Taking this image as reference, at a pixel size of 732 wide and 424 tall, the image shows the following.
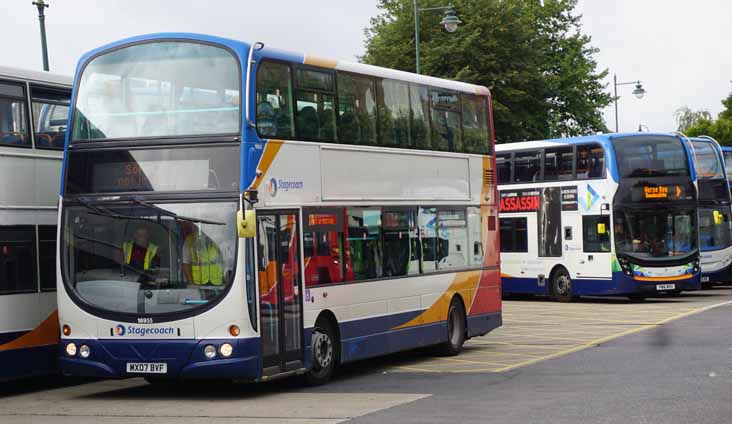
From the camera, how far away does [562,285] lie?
3650 cm

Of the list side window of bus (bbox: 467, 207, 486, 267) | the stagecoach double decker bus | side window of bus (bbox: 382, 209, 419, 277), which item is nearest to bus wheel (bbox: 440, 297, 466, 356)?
side window of bus (bbox: 467, 207, 486, 267)

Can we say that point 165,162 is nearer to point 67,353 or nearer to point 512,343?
point 67,353

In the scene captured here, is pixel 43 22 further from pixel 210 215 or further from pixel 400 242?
pixel 210 215

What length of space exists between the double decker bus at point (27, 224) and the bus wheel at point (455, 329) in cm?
666

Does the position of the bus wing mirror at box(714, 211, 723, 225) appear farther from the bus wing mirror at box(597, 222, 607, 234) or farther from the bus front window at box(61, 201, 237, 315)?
the bus front window at box(61, 201, 237, 315)

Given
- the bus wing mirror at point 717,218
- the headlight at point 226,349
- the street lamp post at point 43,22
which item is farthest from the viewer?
the bus wing mirror at point 717,218

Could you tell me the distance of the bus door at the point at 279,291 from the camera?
15828 mm

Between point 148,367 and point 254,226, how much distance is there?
209cm

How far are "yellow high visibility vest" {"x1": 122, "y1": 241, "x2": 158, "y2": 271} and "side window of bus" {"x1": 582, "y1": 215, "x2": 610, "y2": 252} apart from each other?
20.8m

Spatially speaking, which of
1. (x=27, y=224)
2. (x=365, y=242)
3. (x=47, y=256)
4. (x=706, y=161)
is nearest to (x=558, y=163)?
(x=706, y=161)

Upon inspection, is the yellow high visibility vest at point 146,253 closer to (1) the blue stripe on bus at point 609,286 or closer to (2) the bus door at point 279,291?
(2) the bus door at point 279,291

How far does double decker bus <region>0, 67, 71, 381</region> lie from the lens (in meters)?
16.8

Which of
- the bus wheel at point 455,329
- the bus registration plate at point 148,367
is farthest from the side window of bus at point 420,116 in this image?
the bus registration plate at point 148,367

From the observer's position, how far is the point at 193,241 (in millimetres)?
15492
